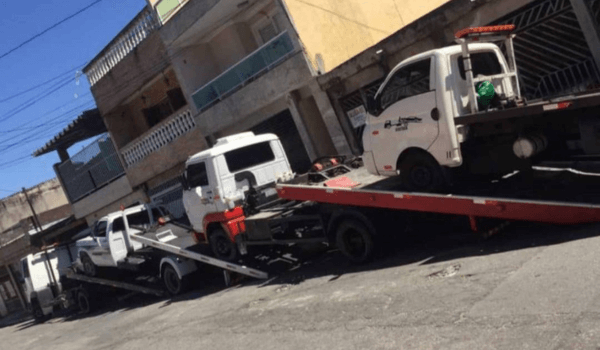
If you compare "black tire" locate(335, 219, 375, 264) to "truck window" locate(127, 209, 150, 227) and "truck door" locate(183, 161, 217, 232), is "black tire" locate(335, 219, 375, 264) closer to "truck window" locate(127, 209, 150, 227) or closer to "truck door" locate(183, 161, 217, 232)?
A: "truck door" locate(183, 161, 217, 232)

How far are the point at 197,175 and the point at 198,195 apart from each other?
445mm

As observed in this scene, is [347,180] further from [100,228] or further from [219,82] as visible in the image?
[219,82]

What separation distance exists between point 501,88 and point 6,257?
30.5m

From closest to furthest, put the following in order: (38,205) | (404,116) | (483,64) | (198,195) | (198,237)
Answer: (483,64) → (404,116) → (198,195) → (198,237) → (38,205)

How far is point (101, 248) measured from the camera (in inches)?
615

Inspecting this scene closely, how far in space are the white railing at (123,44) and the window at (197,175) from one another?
9.24 meters

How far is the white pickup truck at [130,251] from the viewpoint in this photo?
43.8 ft

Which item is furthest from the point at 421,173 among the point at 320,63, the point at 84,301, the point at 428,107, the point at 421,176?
the point at 84,301

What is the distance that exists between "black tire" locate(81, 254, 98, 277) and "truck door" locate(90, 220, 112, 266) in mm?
288

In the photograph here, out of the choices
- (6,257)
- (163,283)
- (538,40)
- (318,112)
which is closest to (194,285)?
(163,283)

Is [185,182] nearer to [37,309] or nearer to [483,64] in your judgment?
[483,64]

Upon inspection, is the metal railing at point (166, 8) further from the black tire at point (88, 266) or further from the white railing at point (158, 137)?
the black tire at point (88, 266)

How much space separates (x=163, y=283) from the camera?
14844 mm

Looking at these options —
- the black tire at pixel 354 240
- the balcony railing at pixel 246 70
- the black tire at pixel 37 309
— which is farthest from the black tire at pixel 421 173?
the black tire at pixel 37 309
